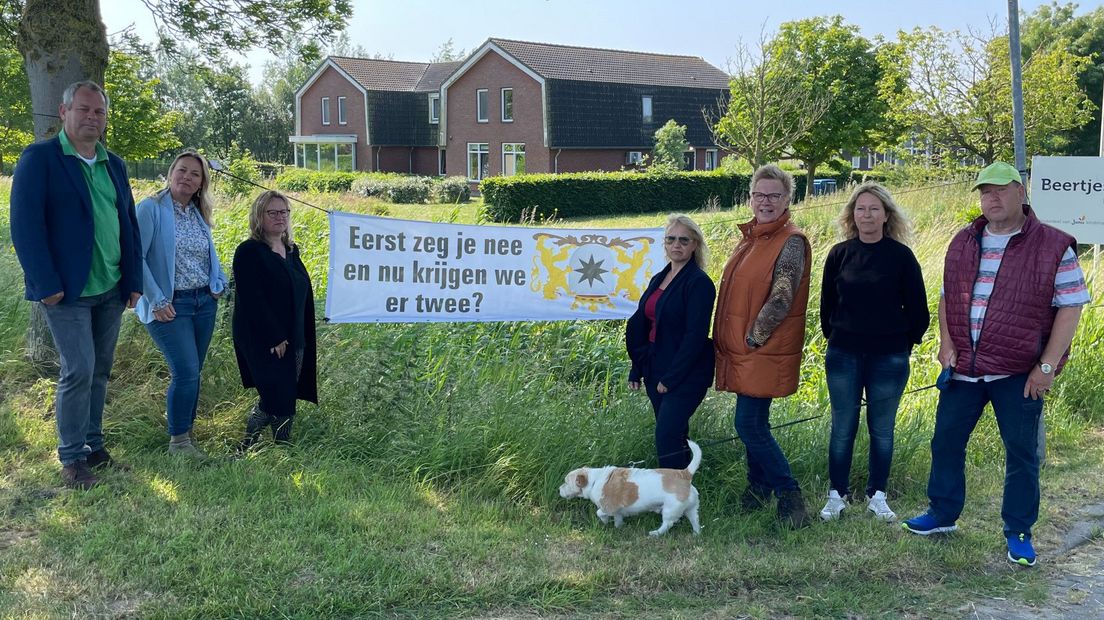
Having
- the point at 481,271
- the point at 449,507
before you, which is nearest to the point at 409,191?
the point at 481,271

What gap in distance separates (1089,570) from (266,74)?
10607 centimetres

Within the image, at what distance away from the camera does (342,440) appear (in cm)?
570

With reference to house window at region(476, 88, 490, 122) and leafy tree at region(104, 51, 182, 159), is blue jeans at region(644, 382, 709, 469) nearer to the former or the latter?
leafy tree at region(104, 51, 182, 159)

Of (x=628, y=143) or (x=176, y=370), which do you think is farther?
(x=628, y=143)

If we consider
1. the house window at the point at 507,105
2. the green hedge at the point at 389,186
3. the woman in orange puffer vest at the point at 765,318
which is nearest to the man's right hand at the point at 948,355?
the woman in orange puffer vest at the point at 765,318

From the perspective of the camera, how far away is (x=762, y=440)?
491cm

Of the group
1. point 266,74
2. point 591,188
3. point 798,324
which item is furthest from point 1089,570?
point 266,74

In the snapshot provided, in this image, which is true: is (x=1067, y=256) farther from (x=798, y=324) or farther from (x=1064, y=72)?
(x=1064, y=72)

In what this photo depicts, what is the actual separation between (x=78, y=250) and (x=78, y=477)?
3.81 feet

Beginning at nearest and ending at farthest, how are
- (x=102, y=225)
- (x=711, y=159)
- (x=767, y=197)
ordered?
(x=767, y=197)
(x=102, y=225)
(x=711, y=159)

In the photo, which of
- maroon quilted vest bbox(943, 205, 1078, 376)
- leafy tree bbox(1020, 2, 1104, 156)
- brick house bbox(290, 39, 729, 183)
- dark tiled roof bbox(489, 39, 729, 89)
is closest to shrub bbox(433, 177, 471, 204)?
brick house bbox(290, 39, 729, 183)

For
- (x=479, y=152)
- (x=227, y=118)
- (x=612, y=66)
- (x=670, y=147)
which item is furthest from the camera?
(x=227, y=118)

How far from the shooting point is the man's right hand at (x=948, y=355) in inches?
181

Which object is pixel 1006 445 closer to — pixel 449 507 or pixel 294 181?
pixel 449 507
